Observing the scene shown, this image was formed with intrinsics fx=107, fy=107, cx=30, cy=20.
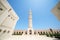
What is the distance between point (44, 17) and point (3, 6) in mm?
1683

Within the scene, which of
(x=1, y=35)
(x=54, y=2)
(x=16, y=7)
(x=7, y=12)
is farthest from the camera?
(x=16, y=7)

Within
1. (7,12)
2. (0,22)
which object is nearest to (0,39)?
(0,22)

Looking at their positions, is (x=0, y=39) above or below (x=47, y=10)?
below

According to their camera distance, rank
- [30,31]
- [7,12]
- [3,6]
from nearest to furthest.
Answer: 1. [3,6]
2. [7,12]
3. [30,31]

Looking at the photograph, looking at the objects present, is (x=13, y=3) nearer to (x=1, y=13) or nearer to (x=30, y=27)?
(x=1, y=13)

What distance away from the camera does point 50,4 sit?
2.97 metres

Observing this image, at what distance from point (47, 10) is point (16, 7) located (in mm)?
952

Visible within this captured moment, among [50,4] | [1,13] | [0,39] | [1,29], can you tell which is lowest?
[0,39]

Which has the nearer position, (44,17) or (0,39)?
(0,39)

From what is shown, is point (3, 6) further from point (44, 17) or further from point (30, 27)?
point (30, 27)

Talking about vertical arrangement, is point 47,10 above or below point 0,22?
above

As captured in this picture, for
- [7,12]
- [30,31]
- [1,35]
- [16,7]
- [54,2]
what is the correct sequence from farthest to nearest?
[30,31] → [16,7] → [54,2] → [1,35] → [7,12]

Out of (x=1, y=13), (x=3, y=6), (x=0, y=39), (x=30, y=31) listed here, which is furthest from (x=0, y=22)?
(x=30, y=31)

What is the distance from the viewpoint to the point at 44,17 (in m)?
3.45
